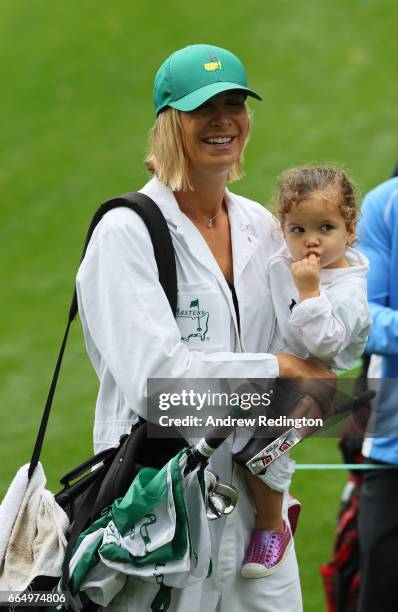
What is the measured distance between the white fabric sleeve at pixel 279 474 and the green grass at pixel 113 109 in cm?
508

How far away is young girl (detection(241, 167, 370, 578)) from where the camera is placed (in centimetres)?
358

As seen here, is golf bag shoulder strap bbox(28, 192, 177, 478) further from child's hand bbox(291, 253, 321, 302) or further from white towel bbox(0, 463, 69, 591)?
child's hand bbox(291, 253, 321, 302)

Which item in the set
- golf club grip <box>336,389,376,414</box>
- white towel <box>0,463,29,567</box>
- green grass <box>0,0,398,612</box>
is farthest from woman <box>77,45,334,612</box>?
green grass <box>0,0,398,612</box>

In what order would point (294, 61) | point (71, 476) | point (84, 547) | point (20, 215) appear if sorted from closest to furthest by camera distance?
1. point (84, 547)
2. point (71, 476)
3. point (20, 215)
4. point (294, 61)

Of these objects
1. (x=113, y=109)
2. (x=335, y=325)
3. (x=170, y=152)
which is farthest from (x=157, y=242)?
(x=113, y=109)

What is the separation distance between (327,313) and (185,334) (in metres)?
0.40

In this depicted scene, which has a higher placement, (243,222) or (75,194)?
(243,222)

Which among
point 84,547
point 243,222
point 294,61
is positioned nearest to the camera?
point 84,547

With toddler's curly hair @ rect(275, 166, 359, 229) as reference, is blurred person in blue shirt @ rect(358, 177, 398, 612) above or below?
below

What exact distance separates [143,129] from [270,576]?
7.96 m

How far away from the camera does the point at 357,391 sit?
13.0 feet

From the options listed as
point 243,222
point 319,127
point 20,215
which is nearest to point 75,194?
point 20,215

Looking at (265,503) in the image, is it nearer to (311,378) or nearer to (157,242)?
(311,378)

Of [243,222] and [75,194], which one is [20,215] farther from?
[243,222]
